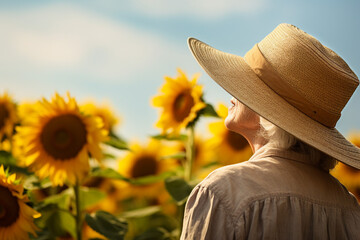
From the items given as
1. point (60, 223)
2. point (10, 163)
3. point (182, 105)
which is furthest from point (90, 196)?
point (182, 105)

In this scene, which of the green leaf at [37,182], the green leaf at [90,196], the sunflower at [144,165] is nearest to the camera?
the green leaf at [37,182]

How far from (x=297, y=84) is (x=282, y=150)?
22 cm

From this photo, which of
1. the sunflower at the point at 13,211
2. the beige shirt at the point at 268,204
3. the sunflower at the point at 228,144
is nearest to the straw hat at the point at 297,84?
the beige shirt at the point at 268,204

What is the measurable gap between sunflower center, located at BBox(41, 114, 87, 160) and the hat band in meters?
1.22

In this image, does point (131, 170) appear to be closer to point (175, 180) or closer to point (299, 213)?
point (175, 180)

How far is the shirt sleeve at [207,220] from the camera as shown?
54.8 inches

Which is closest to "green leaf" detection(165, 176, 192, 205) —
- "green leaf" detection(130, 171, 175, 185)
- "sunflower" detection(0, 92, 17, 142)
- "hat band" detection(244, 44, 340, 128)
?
"green leaf" detection(130, 171, 175, 185)

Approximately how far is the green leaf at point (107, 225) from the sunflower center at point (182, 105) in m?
0.75

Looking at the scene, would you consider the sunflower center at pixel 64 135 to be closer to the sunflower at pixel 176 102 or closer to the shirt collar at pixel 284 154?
the sunflower at pixel 176 102

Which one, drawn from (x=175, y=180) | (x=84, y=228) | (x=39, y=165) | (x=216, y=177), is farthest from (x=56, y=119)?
(x=216, y=177)

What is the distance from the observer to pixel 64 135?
2580mm

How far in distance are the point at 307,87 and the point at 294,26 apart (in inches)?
11.0

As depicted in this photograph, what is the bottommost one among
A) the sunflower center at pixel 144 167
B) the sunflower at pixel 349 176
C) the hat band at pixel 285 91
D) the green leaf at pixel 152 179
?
the sunflower at pixel 349 176

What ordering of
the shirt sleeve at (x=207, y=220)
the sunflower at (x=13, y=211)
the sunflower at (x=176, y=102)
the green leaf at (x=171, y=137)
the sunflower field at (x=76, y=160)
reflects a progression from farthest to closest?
the green leaf at (x=171, y=137) < the sunflower at (x=176, y=102) < the sunflower field at (x=76, y=160) < the sunflower at (x=13, y=211) < the shirt sleeve at (x=207, y=220)
